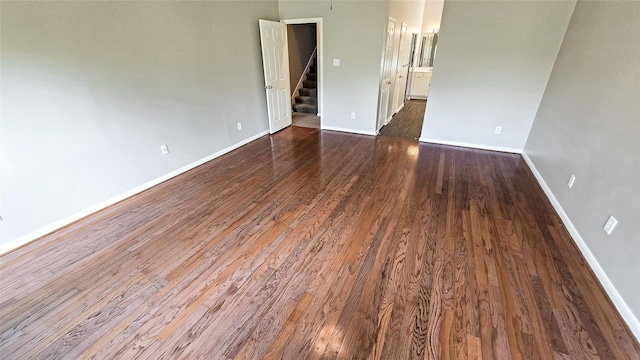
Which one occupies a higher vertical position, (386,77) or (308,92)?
(386,77)

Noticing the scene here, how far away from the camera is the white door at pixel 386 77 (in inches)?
178

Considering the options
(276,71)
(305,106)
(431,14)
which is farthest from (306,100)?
(431,14)

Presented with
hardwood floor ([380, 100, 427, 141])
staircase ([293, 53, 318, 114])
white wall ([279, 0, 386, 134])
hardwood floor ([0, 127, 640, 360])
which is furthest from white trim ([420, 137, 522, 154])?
staircase ([293, 53, 318, 114])

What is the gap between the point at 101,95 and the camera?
254cm

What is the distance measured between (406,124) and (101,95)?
16.8ft

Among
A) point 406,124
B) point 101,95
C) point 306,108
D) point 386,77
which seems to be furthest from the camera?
point 306,108

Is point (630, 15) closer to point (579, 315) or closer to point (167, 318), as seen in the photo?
point (579, 315)

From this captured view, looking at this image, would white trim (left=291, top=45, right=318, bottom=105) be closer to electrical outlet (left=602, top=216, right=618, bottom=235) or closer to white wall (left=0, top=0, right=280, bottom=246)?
white wall (left=0, top=0, right=280, bottom=246)

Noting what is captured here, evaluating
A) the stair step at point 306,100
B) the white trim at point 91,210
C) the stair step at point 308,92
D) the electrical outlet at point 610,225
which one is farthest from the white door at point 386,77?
the electrical outlet at point 610,225

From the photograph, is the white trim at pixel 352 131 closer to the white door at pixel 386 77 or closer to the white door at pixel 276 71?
the white door at pixel 386 77

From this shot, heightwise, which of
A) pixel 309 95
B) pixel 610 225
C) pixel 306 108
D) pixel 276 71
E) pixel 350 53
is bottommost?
pixel 306 108

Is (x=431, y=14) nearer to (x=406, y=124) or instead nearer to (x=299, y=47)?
(x=299, y=47)

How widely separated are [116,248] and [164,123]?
157 cm

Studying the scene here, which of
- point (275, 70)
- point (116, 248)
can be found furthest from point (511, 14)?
point (116, 248)
